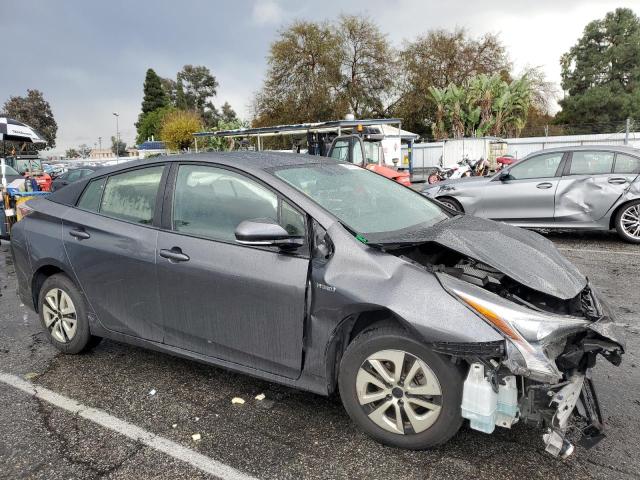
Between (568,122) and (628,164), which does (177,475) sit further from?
(568,122)

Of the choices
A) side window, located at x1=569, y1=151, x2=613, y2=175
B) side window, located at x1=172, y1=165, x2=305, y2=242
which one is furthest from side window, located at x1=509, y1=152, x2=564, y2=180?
side window, located at x1=172, y1=165, x2=305, y2=242

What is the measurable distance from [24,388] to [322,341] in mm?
2217

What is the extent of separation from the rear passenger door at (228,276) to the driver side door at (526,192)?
6.03 metres

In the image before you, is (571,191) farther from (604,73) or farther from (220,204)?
(604,73)

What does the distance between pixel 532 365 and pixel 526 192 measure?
6272 millimetres

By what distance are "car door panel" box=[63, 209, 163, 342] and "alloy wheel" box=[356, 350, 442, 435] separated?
149 cm

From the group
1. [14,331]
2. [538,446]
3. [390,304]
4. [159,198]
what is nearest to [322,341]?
[390,304]

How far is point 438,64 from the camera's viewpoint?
4000cm

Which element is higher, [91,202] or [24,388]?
[91,202]

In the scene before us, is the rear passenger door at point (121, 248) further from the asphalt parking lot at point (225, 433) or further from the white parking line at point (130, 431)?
the white parking line at point (130, 431)

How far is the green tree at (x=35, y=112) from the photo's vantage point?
78.9 meters

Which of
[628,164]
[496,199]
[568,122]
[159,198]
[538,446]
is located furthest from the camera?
[568,122]

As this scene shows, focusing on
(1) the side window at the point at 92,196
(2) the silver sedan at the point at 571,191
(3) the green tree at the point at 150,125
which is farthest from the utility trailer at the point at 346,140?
(3) the green tree at the point at 150,125

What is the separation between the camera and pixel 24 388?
3.37m
